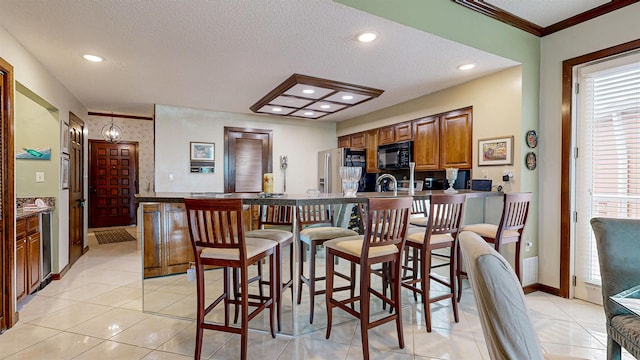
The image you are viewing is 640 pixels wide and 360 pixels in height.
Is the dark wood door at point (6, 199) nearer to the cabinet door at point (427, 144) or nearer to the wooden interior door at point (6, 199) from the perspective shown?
the wooden interior door at point (6, 199)

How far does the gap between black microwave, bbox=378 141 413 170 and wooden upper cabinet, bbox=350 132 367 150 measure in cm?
48

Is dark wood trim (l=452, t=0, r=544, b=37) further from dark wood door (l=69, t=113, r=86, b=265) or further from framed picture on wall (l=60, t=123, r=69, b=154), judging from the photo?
dark wood door (l=69, t=113, r=86, b=265)

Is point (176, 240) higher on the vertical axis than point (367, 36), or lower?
lower

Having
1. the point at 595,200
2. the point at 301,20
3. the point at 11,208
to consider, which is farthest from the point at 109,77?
the point at 595,200

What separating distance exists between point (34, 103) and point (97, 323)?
276cm

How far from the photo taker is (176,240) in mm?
3615

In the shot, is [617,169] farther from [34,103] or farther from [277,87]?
[34,103]

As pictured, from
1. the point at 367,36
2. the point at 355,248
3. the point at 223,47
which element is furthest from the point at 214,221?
the point at 367,36

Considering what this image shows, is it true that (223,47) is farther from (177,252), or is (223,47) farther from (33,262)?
(33,262)

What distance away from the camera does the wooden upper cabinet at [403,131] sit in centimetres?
454

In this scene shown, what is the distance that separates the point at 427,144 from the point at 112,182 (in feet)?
22.6

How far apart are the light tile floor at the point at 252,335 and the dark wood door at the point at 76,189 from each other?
1.29m

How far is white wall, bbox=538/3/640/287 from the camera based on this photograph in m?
2.97

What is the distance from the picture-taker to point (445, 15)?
2.57 m
